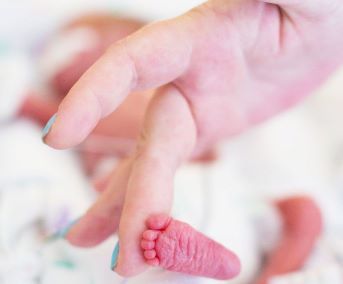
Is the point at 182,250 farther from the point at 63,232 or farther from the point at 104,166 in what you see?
the point at 104,166

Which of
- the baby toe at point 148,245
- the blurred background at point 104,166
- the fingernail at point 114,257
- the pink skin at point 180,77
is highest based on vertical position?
the pink skin at point 180,77

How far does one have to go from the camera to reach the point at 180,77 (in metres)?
0.49

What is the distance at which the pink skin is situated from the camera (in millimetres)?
417

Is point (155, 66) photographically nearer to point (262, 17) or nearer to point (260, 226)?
point (262, 17)

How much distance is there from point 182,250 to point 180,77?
16 centimetres

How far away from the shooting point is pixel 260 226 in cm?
81

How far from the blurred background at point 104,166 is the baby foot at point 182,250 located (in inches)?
1.3

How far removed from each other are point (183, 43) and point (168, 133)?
0.28 ft

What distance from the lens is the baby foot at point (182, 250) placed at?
0.43 m

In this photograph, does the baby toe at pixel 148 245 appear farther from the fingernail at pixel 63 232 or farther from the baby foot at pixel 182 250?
the fingernail at pixel 63 232

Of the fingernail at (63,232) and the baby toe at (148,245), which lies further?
the fingernail at (63,232)

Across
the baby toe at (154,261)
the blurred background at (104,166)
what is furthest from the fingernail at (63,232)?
the baby toe at (154,261)

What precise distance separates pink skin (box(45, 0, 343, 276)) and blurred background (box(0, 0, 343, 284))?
5cm

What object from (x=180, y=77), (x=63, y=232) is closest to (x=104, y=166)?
(x=63, y=232)
